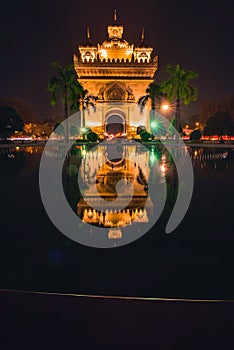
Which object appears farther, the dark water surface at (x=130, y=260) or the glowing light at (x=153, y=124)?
the glowing light at (x=153, y=124)

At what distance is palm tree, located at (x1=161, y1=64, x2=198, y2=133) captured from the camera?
49000 mm

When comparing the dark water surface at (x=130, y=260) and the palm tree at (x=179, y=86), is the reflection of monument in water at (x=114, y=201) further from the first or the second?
the palm tree at (x=179, y=86)

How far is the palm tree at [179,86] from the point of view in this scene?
49.0 m

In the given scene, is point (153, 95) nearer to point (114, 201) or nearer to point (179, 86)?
point (179, 86)

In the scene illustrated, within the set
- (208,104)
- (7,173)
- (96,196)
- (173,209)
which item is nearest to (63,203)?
(96,196)

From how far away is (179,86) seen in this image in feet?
163

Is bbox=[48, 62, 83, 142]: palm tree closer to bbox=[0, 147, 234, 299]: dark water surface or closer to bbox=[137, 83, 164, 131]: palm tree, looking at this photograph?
bbox=[137, 83, 164, 131]: palm tree

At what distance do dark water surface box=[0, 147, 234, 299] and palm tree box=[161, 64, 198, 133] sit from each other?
44068mm

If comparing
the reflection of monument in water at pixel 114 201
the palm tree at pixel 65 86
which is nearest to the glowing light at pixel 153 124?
the palm tree at pixel 65 86

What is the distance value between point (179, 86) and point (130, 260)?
48.3 m

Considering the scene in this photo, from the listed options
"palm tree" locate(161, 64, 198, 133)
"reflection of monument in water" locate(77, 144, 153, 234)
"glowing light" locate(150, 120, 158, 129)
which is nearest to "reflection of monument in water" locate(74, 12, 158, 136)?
"glowing light" locate(150, 120, 158, 129)

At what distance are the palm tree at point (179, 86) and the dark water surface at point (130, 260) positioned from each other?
44.1 m

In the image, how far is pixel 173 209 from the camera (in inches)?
343

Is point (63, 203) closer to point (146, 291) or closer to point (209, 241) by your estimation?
point (209, 241)
